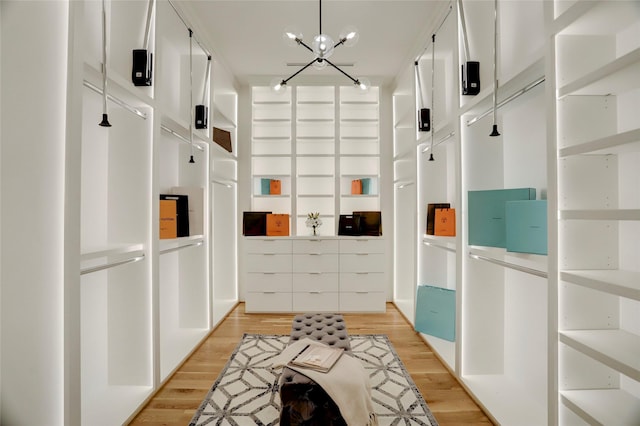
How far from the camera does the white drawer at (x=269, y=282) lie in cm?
401

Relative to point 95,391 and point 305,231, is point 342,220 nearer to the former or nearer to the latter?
point 305,231

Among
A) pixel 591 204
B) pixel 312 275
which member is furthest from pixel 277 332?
pixel 591 204

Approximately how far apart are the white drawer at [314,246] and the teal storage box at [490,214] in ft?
6.40

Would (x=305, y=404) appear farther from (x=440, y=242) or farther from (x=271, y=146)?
(x=271, y=146)

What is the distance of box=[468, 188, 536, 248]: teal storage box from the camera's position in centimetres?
203

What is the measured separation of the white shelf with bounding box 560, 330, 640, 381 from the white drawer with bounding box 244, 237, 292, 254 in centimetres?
299

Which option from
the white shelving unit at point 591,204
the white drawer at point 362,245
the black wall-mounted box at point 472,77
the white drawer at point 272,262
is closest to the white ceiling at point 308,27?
the black wall-mounted box at point 472,77

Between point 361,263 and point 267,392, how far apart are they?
2.07m

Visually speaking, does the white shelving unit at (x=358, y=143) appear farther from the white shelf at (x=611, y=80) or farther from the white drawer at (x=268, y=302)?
the white shelf at (x=611, y=80)

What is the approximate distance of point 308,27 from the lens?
3.29 meters

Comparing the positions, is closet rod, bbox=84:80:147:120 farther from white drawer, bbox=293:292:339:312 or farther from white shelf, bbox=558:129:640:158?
white drawer, bbox=293:292:339:312

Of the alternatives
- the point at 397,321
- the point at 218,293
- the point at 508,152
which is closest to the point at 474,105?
the point at 508,152

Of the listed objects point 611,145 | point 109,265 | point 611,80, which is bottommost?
point 109,265

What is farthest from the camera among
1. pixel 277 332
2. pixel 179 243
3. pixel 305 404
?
pixel 277 332
